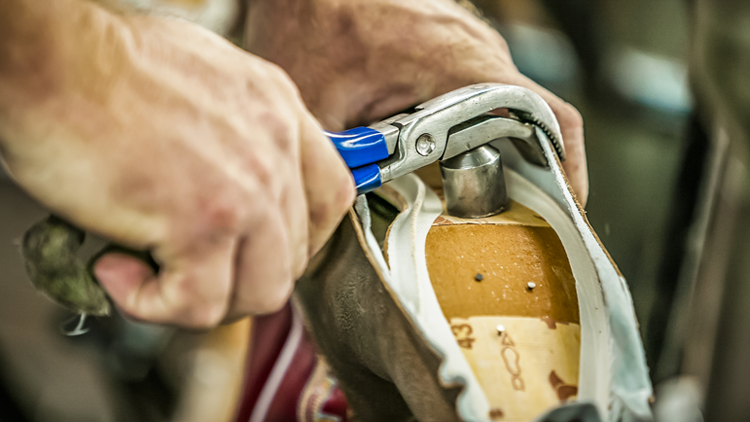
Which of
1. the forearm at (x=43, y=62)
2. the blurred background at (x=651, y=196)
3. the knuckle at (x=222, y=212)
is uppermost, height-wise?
the forearm at (x=43, y=62)

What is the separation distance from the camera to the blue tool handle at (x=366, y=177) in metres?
0.31

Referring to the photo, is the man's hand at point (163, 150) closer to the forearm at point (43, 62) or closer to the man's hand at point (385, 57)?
the forearm at point (43, 62)

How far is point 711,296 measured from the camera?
76 centimetres

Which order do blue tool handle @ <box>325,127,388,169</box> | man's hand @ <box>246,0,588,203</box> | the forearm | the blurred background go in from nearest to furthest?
the forearm → blue tool handle @ <box>325,127,388,169</box> → man's hand @ <box>246,0,588,203</box> → the blurred background

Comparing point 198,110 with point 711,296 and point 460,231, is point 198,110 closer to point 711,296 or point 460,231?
point 460,231

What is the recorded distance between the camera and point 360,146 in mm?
305

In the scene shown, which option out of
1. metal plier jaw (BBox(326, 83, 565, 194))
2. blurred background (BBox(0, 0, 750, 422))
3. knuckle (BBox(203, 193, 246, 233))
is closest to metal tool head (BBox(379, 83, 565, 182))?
metal plier jaw (BBox(326, 83, 565, 194))

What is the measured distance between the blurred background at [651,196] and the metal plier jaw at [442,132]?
29 cm

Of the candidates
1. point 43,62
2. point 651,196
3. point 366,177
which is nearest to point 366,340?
point 366,177

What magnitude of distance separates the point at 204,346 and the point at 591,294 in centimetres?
44

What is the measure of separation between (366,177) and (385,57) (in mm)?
203

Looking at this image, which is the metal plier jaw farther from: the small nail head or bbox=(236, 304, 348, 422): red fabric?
bbox=(236, 304, 348, 422): red fabric

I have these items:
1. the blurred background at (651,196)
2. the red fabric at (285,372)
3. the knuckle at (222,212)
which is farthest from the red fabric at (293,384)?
the knuckle at (222,212)

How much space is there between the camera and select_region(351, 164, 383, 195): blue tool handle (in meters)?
0.31
